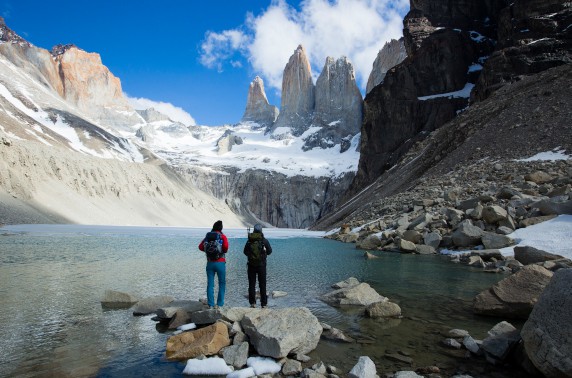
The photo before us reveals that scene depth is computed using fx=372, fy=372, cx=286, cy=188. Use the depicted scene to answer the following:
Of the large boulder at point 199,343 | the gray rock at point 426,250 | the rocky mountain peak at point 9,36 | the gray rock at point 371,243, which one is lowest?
the large boulder at point 199,343

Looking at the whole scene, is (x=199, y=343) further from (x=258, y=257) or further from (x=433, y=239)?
(x=433, y=239)

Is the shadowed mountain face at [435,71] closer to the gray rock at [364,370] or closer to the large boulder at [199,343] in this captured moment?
the gray rock at [364,370]

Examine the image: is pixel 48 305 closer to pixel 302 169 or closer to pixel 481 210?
pixel 481 210

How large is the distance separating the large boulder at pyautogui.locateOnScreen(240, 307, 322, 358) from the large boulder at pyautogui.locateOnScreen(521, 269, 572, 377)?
3.92 m

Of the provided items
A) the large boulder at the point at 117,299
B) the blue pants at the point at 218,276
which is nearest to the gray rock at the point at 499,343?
the blue pants at the point at 218,276

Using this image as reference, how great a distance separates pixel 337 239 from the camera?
40.3 m

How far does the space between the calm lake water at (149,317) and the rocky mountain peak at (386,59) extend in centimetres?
15508

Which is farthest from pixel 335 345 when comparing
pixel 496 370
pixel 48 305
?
pixel 48 305

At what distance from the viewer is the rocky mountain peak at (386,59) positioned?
163 m

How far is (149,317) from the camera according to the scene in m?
9.98

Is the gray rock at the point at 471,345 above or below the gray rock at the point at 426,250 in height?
below

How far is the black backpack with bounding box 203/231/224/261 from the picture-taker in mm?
10000

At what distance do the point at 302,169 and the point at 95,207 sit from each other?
108 metres

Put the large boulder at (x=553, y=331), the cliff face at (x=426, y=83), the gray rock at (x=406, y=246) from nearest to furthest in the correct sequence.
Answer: the large boulder at (x=553, y=331) → the gray rock at (x=406, y=246) → the cliff face at (x=426, y=83)
